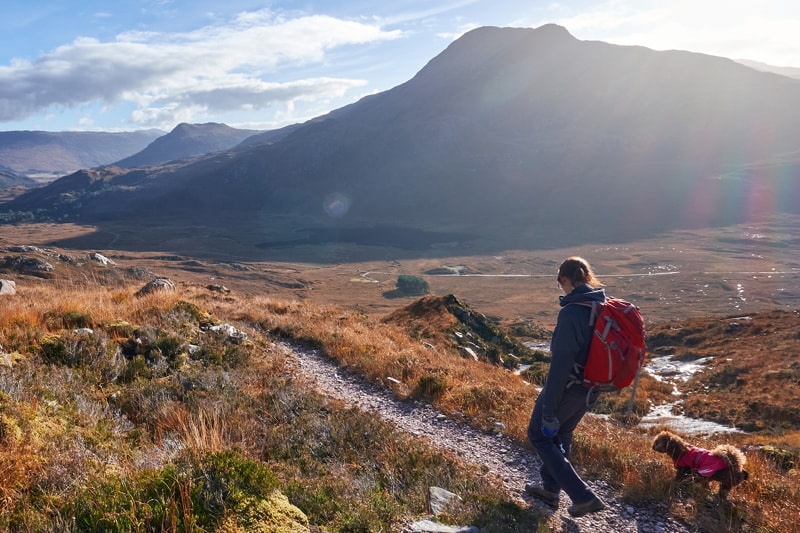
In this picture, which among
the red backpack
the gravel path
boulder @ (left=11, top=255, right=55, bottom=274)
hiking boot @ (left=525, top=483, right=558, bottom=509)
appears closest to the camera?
the red backpack

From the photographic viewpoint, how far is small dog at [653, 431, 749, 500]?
525 cm

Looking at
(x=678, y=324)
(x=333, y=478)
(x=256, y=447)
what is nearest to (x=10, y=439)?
(x=256, y=447)

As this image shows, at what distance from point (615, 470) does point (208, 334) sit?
8.63 metres

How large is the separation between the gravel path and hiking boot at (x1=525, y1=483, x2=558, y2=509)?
73 millimetres

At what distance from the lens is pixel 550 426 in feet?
16.0

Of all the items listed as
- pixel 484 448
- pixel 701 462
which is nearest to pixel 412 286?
pixel 484 448

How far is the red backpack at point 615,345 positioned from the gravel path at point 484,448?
1731 millimetres

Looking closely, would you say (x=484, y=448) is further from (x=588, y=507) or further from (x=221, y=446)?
(x=221, y=446)

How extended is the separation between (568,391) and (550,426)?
1.34 ft

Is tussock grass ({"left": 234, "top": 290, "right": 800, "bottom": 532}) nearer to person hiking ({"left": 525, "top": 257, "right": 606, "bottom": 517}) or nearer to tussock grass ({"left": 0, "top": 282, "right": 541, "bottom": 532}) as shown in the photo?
tussock grass ({"left": 0, "top": 282, "right": 541, "bottom": 532})

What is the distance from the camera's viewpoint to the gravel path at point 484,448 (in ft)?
16.8

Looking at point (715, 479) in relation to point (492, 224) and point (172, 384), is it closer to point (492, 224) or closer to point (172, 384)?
point (172, 384)

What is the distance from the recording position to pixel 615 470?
6.21 meters

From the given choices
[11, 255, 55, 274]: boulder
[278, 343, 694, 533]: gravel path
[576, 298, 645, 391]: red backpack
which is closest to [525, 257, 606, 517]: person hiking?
[576, 298, 645, 391]: red backpack
